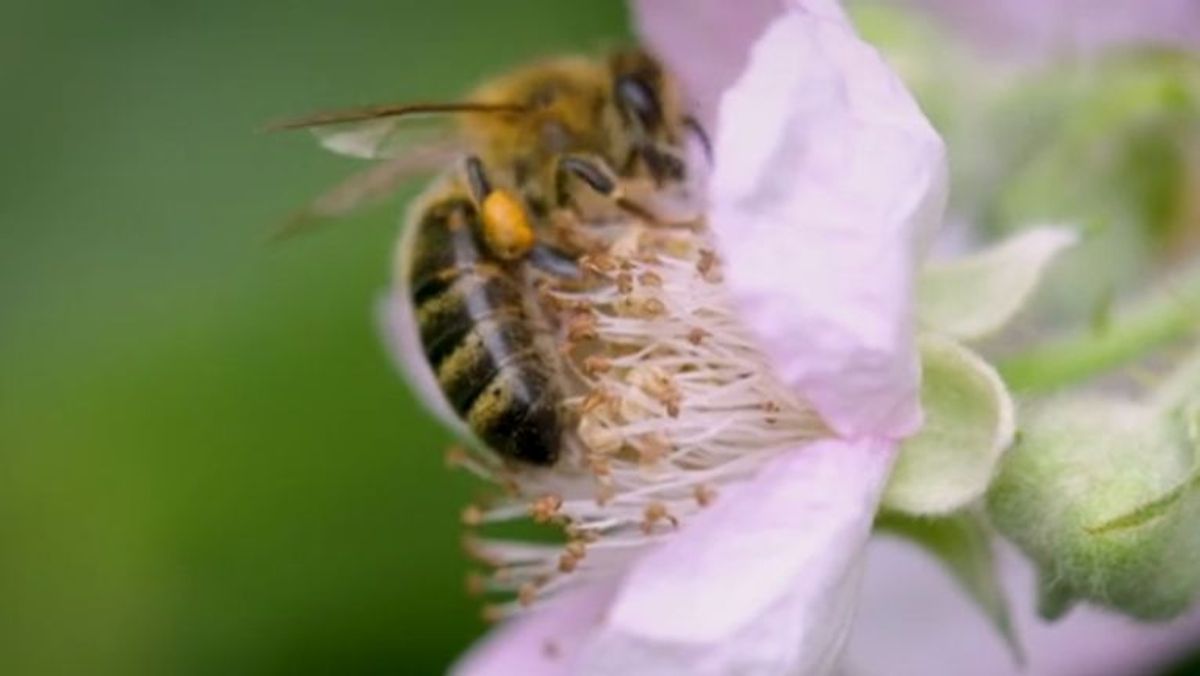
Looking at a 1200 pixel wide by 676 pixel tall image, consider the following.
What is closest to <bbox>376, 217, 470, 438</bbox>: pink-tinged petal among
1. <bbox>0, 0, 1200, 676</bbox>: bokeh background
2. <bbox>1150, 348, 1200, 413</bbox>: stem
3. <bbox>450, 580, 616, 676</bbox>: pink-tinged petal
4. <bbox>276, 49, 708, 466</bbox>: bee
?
<bbox>276, 49, 708, 466</bbox>: bee

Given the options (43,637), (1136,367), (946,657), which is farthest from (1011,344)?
(43,637)

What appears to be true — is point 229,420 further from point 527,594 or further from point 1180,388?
point 1180,388

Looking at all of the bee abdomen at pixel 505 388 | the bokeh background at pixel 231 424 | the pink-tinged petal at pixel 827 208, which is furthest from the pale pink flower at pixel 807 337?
the bokeh background at pixel 231 424

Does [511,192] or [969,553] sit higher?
[511,192]

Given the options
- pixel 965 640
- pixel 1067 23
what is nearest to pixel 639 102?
pixel 1067 23

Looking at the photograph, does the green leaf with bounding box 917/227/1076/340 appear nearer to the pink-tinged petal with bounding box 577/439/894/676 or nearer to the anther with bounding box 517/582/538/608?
the pink-tinged petal with bounding box 577/439/894/676

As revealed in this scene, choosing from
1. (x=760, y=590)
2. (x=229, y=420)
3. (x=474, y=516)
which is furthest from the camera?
(x=229, y=420)

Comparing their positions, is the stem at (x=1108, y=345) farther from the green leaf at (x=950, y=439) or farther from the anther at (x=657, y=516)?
the anther at (x=657, y=516)
